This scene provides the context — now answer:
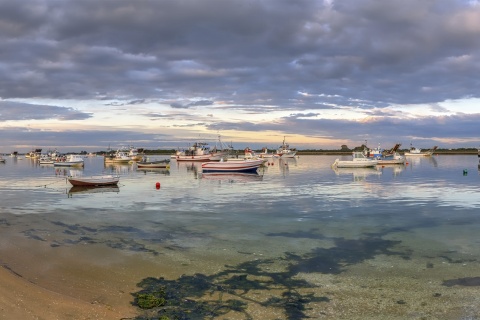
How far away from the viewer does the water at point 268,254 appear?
1138 cm

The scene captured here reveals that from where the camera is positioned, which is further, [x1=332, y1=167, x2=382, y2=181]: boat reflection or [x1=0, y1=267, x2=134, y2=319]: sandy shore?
[x1=332, y1=167, x2=382, y2=181]: boat reflection

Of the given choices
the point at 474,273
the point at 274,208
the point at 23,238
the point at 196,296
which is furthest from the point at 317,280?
the point at 274,208

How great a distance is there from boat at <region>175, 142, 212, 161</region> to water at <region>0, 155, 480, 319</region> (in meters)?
95.9

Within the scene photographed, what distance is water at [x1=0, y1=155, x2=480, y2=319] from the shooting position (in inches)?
448

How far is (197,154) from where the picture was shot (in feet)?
437

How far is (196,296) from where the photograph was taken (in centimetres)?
1163

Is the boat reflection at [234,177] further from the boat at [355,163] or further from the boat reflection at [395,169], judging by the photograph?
the boat at [355,163]

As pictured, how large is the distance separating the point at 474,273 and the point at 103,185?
4067cm

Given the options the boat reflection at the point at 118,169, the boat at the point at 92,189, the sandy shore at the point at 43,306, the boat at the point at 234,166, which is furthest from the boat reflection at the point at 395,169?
the sandy shore at the point at 43,306

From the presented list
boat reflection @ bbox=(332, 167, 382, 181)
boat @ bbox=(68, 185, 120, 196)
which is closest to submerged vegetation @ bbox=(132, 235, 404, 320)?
boat @ bbox=(68, 185, 120, 196)

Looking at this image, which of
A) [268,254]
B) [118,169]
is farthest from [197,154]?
[268,254]

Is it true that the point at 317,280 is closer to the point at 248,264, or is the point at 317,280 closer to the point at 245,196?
the point at 248,264

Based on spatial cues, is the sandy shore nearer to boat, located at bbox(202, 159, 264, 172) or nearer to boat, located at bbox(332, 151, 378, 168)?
boat, located at bbox(202, 159, 264, 172)

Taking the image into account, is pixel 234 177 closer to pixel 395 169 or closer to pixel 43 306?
pixel 395 169
